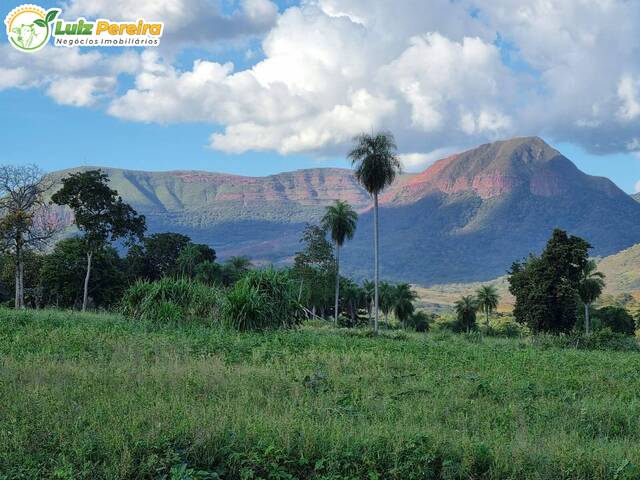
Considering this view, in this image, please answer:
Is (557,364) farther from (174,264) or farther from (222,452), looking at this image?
(174,264)

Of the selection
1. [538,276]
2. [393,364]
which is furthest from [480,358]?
[538,276]

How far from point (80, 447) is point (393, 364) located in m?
7.99

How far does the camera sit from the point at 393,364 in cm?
1355

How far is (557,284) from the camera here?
56.3m

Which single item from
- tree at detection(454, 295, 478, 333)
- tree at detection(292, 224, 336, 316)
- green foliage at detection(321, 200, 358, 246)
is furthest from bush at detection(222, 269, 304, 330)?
tree at detection(454, 295, 478, 333)

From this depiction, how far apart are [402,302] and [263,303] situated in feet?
242

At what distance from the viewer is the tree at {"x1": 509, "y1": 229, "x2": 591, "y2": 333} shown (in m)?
55.8

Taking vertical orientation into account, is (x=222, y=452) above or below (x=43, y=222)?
below

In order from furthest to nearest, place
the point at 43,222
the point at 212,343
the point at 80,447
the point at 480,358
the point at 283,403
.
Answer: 1. the point at 43,222
2. the point at 480,358
3. the point at 212,343
4. the point at 283,403
5. the point at 80,447

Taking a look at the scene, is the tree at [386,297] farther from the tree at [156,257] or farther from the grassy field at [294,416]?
the grassy field at [294,416]

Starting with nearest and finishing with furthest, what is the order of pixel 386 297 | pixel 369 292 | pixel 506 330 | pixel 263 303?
pixel 263 303 → pixel 506 330 → pixel 386 297 → pixel 369 292

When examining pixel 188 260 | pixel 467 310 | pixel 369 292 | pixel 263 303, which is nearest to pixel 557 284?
pixel 188 260

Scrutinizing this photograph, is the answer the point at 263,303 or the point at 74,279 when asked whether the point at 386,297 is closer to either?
the point at 74,279

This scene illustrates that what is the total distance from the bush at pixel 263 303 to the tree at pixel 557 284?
3986cm
